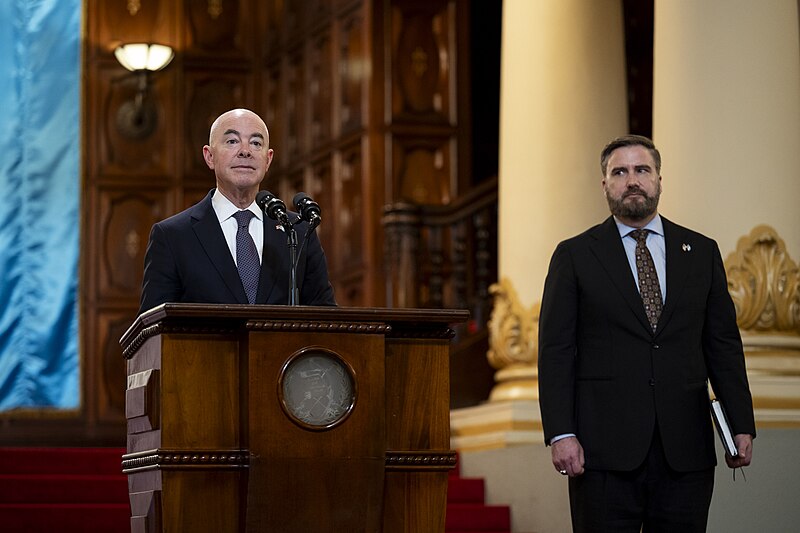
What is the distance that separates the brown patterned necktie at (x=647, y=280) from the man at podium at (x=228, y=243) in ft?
3.06

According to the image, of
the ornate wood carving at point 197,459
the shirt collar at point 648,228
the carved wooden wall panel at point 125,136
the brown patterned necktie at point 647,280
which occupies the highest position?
the carved wooden wall panel at point 125,136

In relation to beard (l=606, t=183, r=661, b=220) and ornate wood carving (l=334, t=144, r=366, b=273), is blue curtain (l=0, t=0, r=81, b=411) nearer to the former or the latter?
ornate wood carving (l=334, t=144, r=366, b=273)

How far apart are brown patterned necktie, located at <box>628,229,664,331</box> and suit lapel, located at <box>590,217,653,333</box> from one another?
3cm

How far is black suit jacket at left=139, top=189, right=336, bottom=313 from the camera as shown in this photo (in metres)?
3.56

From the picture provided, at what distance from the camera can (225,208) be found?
3.66m

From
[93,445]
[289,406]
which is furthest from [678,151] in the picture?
[93,445]

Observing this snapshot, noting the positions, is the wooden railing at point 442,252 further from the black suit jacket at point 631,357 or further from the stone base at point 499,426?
the black suit jacket at point 631,357

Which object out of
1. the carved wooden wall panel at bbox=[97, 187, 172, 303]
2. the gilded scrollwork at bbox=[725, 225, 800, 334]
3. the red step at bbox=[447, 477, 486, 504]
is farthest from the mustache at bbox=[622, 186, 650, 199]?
the carved wooden wall panel at bbox=[97, 187, 172, 303]

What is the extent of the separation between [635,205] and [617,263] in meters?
0.16

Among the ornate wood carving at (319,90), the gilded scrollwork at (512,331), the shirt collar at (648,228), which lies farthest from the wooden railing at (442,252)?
the shirt collar at (648,228)

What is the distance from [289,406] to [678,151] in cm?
320

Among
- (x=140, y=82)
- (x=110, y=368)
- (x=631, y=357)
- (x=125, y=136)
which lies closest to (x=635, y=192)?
(x=631, y=357)

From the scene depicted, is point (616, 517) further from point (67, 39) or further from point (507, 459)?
point (67, 39)

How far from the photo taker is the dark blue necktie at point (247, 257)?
359 centimetres
